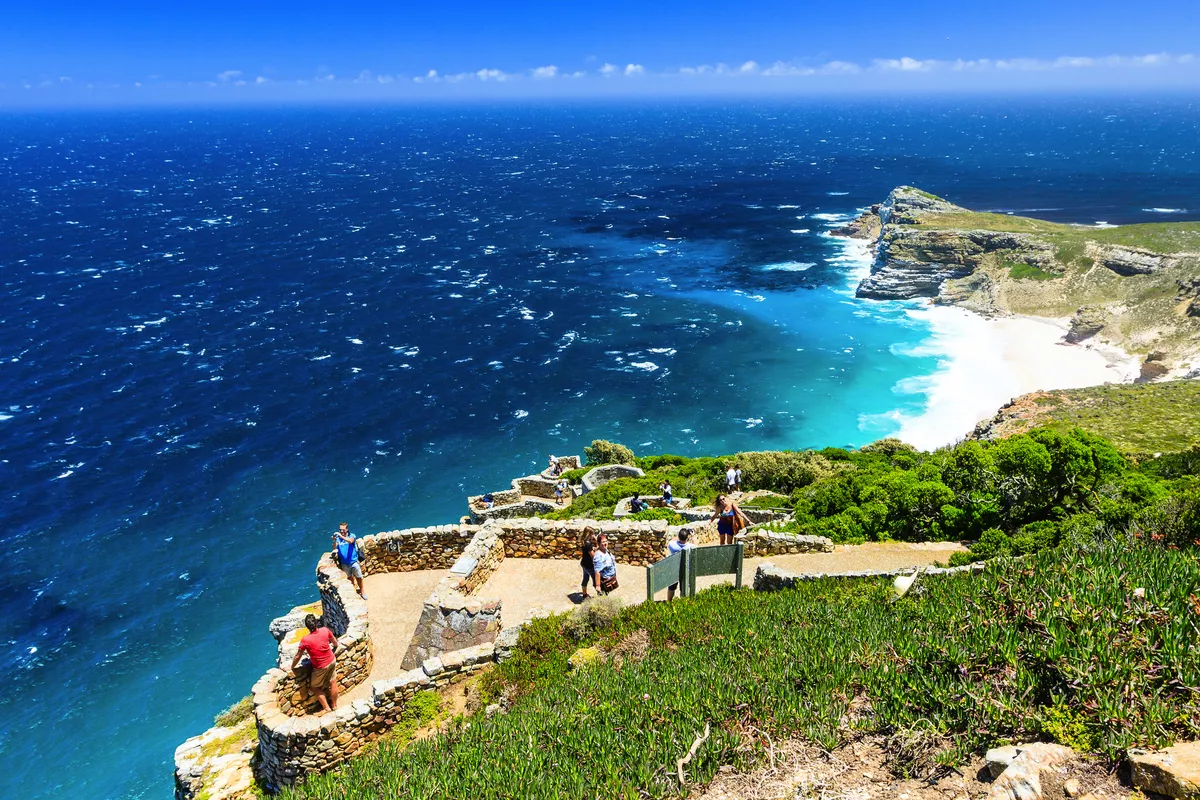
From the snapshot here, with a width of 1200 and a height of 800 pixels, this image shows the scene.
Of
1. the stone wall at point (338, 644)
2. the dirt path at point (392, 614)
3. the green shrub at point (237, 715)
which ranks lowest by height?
the green shrub at point (237, 715)

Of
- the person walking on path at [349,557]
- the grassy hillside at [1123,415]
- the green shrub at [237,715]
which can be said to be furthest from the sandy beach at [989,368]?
the green shrub at [237,715]

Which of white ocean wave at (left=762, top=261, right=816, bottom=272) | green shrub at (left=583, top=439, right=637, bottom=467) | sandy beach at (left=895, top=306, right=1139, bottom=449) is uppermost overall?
white ocean wave at (left=762, top=261, right=816, bottom=272)

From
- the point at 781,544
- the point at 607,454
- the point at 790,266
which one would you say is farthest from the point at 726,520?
the point at 790,266

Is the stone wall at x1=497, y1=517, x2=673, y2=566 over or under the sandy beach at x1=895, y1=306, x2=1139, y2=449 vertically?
over

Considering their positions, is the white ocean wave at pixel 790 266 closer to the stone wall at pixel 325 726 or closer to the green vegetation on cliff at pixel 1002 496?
the green vegetation on cliff at pixel 1002 496

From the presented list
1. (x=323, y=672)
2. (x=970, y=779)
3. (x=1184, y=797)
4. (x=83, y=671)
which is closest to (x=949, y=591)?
(x=970, y=779)

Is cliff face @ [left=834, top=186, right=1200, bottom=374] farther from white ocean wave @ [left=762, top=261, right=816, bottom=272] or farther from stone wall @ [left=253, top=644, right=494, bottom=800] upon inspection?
stone wall @ [left=253, top=644, right=494, bottom=800]

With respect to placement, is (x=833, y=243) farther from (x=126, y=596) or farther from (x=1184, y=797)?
(x=1184, y=797)

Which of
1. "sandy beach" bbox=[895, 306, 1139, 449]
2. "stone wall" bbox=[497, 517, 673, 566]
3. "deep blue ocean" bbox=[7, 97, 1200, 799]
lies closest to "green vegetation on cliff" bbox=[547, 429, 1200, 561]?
"stone wall" bbox=[497, 517, 673, 566]
